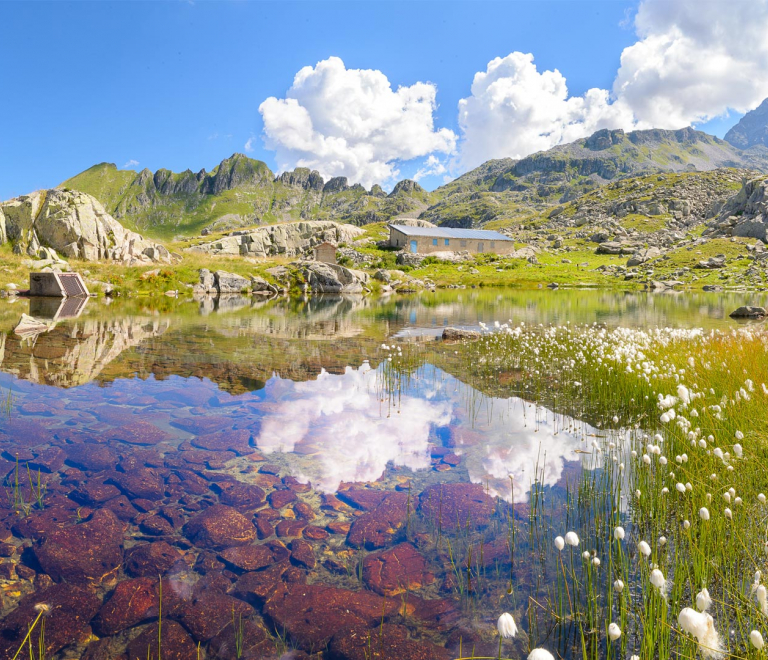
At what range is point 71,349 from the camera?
20.5 m

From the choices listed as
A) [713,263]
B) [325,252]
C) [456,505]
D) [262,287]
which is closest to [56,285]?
[262,287]

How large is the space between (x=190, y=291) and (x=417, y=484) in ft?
207

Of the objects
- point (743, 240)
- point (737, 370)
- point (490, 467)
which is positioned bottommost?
point (490, 467)

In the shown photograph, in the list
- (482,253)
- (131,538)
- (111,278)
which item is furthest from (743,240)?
(131,538)

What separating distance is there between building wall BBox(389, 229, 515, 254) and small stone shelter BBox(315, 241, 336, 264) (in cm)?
2691

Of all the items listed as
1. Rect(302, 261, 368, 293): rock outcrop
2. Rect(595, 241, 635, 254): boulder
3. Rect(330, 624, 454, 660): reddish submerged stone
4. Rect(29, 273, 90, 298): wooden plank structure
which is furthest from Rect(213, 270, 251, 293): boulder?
Rect(595, 241, 635, 254): boulder

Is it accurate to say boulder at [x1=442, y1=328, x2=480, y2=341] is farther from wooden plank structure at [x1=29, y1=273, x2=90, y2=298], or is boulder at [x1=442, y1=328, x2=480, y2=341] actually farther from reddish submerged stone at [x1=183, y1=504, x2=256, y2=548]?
wooden plank structure at [x1=29, y1=273, x2=90, y2=298]

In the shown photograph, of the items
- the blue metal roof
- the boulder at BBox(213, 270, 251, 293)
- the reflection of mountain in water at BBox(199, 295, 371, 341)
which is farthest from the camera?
the blue metal roof

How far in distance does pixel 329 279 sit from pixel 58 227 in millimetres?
37011

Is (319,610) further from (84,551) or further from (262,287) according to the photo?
(262,287)

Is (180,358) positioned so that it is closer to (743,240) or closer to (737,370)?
A: (737,370)

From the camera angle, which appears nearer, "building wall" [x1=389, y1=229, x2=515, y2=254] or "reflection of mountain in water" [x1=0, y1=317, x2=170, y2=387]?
"reflection of mountain in water" [x1=0, y1=317, x2=170, y2=387]

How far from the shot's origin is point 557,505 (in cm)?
720

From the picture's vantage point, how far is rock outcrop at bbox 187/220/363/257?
10431 centimetres
